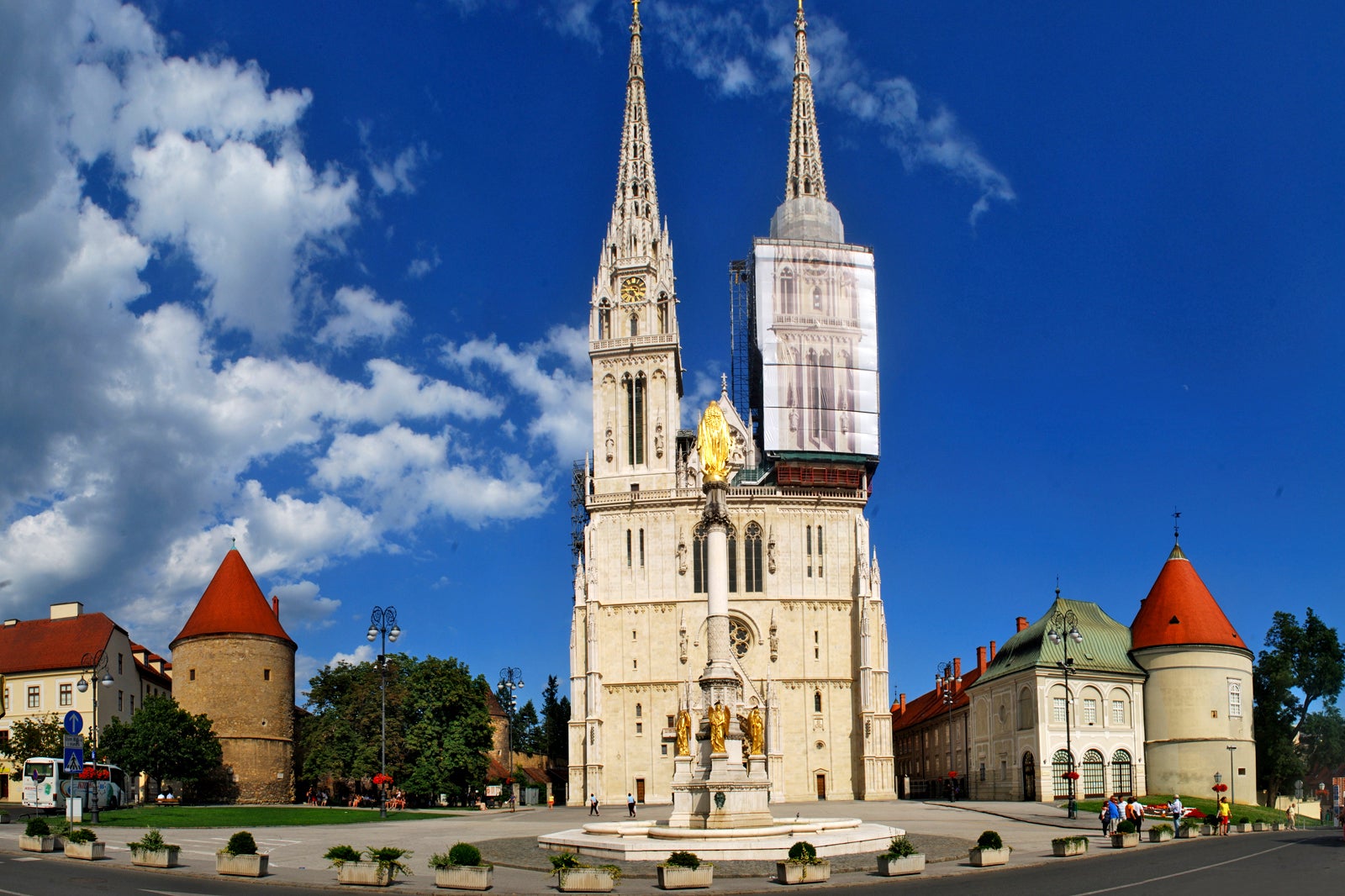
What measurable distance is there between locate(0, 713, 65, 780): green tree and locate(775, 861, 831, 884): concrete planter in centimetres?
4341

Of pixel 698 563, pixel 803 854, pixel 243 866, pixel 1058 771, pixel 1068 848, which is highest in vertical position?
pixel 698 563

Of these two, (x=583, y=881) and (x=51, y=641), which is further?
(x=51, y=641)

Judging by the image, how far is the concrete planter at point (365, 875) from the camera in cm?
2084

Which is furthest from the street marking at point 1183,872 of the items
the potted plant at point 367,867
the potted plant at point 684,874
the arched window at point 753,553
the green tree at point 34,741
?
the green tree at point 34,741

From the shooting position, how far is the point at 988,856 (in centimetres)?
2417

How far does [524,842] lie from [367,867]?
1049 centimetres

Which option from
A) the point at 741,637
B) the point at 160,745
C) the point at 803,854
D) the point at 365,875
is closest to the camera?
the point at 365,875

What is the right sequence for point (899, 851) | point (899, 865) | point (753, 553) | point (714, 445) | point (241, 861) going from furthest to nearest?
point (753, 553) < point (714, 445) < point (899, 851) < point (899, 865) < point (241, 861)

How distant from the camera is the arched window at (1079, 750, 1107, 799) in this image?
55.3m

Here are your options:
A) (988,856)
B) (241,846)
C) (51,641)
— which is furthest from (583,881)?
(51,641)

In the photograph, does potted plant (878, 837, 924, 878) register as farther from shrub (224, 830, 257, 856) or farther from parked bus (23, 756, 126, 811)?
parked bus (23, 756, 126, 811)

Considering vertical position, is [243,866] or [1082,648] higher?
[1082,648]

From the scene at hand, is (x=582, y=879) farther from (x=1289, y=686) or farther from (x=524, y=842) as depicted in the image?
(x=1289, y=686)

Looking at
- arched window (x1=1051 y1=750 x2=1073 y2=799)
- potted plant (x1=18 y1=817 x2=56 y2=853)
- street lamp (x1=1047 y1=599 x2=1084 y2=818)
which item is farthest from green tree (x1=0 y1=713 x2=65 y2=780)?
arched window (x1=1051 y1=750 x2=1073 y2=799)
